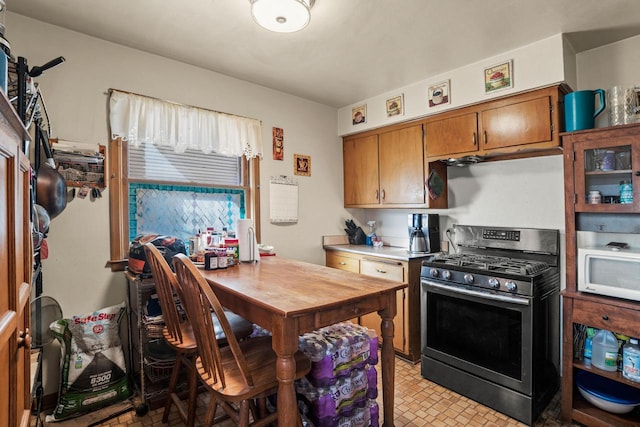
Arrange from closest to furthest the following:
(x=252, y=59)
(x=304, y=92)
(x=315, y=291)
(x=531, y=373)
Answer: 1. (x=315, y=291)
2. (x=531, y=373)
3. (x=252, y=59)
4. (x=304, y=92)

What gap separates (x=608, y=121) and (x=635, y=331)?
1.35 meters

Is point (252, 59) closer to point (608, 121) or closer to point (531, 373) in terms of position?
point (608, 121)

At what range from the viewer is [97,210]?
7.43ft

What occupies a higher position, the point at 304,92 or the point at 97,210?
the point at 304,92

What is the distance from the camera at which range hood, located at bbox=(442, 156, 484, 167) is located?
2775 millimetres

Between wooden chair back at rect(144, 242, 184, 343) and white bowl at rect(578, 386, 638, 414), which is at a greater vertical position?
wooden chair back at rect(144, 242, 184, 343)

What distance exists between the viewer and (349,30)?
215 cm

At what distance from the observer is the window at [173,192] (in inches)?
92.7

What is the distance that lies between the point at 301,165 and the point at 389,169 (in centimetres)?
90

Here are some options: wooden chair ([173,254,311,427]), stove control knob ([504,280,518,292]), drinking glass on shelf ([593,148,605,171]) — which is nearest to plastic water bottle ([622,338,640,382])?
stove control knob ([504,280,518,292])

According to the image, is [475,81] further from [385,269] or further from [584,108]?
[385,269]

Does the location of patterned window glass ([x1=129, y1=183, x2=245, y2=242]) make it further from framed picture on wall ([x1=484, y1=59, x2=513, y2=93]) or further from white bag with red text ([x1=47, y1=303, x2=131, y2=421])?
framed picture on wall ([x1=484, y1=59, x2=513, y2=93])

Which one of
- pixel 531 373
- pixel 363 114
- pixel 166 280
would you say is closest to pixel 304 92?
pixel 363 114

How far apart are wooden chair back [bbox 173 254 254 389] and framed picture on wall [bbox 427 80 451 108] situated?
243cm
